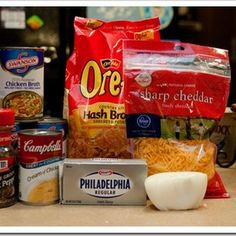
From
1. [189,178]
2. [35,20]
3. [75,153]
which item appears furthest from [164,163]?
[35,20]

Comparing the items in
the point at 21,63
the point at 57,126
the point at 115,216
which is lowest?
the point at 115,216

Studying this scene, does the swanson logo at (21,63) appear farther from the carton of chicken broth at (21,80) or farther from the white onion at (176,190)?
the white onion at (176,190)

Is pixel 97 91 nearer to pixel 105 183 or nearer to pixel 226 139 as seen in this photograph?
pixel 105 183

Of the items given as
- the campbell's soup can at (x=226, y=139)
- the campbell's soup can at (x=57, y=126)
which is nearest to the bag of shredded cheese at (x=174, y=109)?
the campbell's soup can at (x=57, y=126)

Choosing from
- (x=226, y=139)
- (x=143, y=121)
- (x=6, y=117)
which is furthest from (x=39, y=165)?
(x=226, y=139)

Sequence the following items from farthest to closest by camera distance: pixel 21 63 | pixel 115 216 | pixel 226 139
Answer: pixel 226 139
pixel 21 63
pixel 115 216

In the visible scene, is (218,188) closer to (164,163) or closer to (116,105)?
(164,163)
